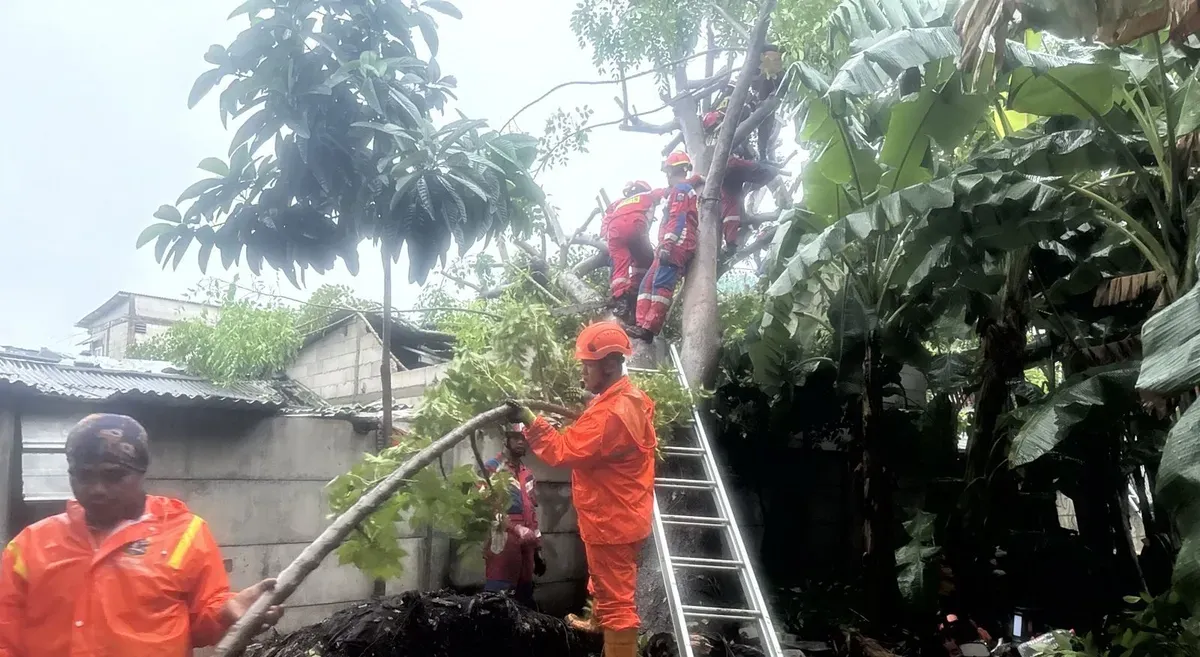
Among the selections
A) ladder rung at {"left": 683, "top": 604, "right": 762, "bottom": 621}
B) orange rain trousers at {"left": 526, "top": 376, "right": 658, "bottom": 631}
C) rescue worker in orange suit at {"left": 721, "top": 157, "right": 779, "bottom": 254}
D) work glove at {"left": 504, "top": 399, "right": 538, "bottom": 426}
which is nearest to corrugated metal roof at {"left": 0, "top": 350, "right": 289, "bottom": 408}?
work glove at {"left": 504, "top": 399, "right": 538, "bottom": 426}

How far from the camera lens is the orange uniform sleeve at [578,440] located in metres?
3.17

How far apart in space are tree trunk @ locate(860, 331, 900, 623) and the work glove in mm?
2556

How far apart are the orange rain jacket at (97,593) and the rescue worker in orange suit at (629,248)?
384 cm

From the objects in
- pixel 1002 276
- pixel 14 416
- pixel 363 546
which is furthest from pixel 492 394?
pixel 1002 276

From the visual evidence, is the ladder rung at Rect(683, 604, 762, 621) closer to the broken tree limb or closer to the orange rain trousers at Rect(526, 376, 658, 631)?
the orange rain trousers at Rect(526, 376, 658, 631)

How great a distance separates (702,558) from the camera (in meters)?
4.09

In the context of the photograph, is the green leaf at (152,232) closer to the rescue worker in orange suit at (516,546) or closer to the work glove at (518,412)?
the work glove at (518,412)

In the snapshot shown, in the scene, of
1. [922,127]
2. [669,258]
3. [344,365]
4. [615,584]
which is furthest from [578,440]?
[344,365]

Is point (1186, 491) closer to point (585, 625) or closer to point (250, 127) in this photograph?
point (585, 625)

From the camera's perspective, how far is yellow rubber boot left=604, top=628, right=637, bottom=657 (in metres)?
3.33

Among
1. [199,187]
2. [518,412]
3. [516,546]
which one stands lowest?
[516,546]

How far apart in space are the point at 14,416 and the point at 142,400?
1.41ft

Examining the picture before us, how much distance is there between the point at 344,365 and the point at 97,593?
184 inches

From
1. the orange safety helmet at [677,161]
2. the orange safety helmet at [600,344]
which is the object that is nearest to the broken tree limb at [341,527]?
the orange safety helmet at [600,344]
